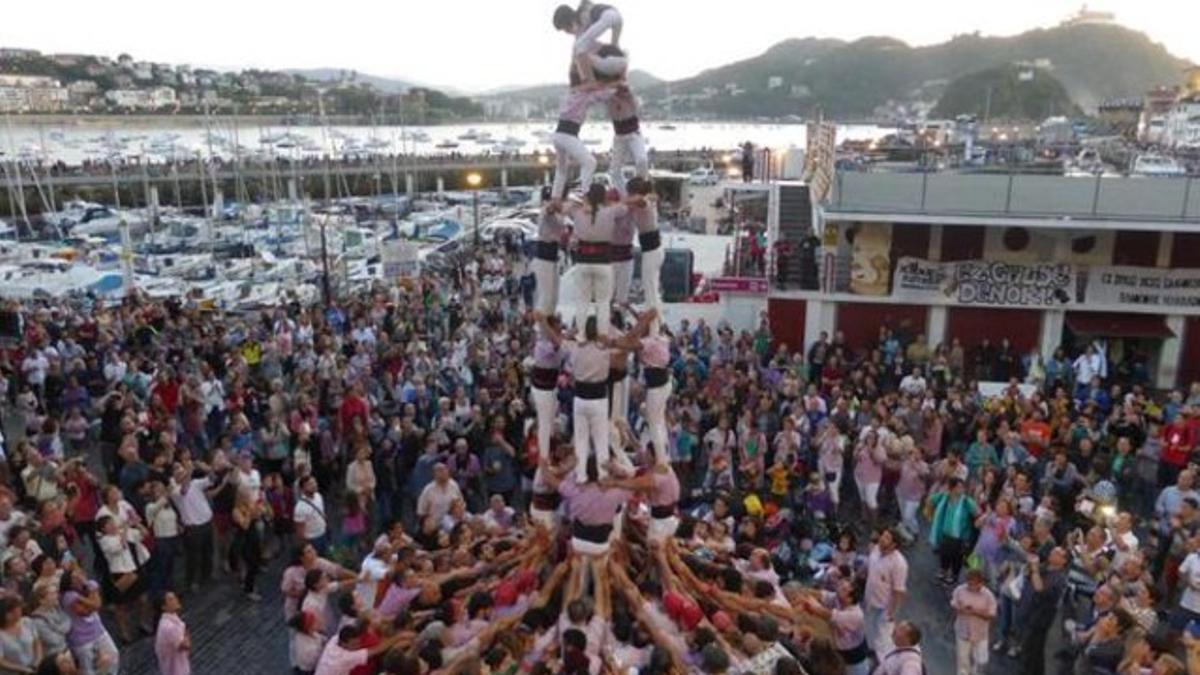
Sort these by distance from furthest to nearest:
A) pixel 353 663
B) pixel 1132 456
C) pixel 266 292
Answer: pixel 266 292
pixel 1132 456
pixel 353 663

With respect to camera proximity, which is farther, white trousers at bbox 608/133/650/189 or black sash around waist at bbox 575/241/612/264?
white trousers at bbox 608/133/650/189

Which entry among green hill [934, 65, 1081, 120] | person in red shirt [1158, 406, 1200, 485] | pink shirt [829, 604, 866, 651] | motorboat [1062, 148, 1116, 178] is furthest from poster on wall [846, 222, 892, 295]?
green hill [934, 65, 1081, 120]

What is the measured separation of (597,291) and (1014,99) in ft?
576

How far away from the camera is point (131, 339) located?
19969mm

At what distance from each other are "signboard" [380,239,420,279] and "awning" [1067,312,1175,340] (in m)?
16.8

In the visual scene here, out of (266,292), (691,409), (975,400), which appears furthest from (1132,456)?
(266,292)

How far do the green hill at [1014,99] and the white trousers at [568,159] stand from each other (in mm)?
162139

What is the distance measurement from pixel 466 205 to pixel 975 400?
4943 cm

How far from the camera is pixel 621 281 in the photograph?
10.9 meters

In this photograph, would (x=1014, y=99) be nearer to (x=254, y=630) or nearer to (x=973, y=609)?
(x=973, y=609)

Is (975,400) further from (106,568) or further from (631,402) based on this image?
(106,568)

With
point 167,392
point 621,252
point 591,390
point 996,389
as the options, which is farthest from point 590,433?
point 996,389

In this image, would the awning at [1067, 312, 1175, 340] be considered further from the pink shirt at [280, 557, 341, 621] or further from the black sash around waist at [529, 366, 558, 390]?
the pink shirt at [280, 557, 341, 621]

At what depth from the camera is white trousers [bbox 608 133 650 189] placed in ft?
33.8
